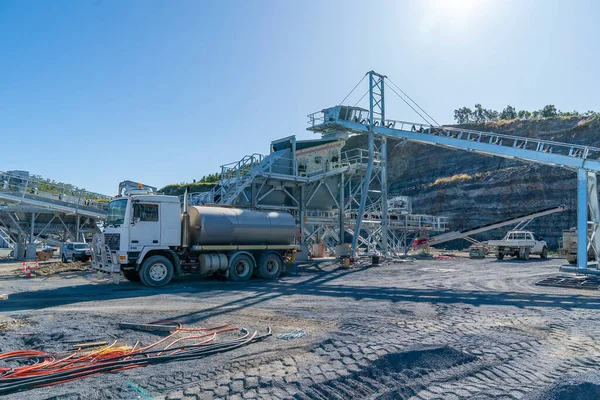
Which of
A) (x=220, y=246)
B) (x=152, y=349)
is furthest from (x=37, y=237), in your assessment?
(x=152, y=349)

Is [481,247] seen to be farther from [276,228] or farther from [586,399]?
[586,399]

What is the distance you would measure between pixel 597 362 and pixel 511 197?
150 feet

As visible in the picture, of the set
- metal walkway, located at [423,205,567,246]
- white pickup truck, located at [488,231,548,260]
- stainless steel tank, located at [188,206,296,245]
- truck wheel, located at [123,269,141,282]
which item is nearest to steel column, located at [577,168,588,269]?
stainless steel tank, located at [188,206,296,245]

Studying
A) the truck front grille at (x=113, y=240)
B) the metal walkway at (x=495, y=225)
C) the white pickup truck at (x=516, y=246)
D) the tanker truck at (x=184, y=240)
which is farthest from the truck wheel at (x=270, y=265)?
the white pickup truck at (x=516, y=246)

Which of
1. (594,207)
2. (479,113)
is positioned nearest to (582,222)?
(594,207)

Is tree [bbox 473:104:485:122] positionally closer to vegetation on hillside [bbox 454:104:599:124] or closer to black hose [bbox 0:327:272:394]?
vegetation on hillside [bbox 454:104:599:124]

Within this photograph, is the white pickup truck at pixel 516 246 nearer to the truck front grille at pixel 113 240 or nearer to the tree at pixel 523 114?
the truck front grille at pixel 113 240

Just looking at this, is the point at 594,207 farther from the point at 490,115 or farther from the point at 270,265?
the point at 490,115

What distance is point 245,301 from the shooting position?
40.9 feet

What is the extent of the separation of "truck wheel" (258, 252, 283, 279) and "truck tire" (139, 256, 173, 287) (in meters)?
3.95

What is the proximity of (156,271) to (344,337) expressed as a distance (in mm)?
10007

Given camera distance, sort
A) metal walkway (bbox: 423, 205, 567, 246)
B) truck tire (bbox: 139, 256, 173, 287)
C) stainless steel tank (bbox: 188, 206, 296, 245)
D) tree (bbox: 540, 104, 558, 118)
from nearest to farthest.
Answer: truck tire (bbox: 139, 256, 173, 287), stainless steel tank (bbox: 188, 206, 296, 245), metal walkway (bbox: 423, 205, 567, 246), tree (bbox: 540, 104, 558, 118)

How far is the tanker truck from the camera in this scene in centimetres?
1547

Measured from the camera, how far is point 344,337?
25.7 ft
